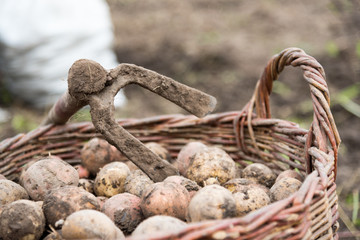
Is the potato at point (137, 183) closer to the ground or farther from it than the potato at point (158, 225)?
closer to the ground

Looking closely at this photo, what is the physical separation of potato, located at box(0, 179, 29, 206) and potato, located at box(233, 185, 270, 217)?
0.77 metres

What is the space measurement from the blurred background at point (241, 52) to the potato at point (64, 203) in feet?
5.50

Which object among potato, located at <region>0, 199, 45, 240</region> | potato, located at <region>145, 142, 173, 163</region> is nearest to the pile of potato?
potato, located at <region>0, 199, 45, 240</region>

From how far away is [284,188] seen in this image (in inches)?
53.0

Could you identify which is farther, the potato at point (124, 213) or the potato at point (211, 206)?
the potato at point (124, 213)

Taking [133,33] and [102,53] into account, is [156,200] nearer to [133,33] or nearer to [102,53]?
[102,53]

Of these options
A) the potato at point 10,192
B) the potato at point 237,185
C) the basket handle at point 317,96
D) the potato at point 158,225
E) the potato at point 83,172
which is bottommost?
the potato at point 83,172

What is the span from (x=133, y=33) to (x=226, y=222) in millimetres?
4314

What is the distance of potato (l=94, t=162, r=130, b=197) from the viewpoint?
1.55 meters

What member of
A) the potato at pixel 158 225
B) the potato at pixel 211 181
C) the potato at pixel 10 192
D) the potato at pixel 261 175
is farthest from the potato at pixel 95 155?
the potato at pixel 158 225

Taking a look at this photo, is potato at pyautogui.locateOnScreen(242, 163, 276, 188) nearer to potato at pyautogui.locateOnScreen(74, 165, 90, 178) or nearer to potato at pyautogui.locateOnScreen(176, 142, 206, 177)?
potato at pyautogui.locateOnScreen(176, 142, 206, 177)

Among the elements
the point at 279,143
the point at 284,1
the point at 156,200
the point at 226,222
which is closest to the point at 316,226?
the point at 226,222

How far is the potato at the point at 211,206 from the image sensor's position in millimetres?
1117

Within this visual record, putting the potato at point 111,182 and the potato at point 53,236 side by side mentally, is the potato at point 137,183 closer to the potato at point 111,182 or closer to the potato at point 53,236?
the potato at point 111,182
